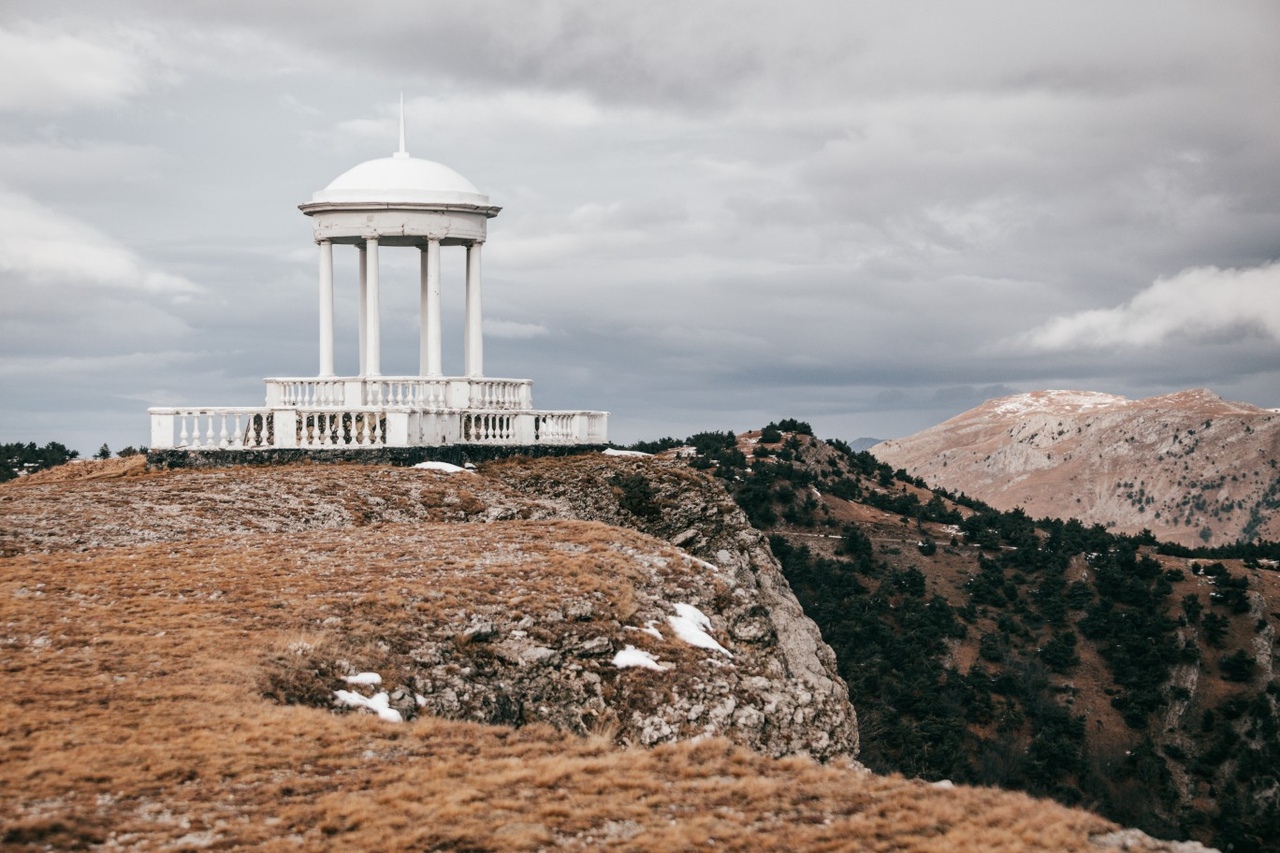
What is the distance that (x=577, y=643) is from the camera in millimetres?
25312

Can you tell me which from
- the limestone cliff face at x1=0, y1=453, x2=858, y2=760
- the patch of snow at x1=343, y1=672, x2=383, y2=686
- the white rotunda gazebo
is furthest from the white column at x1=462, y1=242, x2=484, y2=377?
the patch of snow at x1=343, y1=672, x2=383, y2=686

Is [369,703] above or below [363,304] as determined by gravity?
below

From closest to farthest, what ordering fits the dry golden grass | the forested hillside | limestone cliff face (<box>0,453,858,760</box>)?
the dry golden grass, limestone cliff face (<box>0,453,858,760</box>), the forested hillside

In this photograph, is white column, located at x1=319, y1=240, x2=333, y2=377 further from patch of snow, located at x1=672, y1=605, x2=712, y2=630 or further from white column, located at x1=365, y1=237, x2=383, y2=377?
patch of snow, located at x1=672, y1=605, x2=712, y2=630

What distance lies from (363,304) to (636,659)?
24.4 m

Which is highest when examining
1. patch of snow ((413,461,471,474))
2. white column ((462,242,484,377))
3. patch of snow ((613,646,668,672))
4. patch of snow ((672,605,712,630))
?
white column ((462,242,484,377))

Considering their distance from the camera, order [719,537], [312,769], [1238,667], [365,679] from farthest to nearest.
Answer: [1238,667], [719,537], [365,679], [312,769]

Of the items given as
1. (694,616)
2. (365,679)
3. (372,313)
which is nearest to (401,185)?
(372,313)

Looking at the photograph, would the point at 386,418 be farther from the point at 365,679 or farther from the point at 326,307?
the point at 365,679

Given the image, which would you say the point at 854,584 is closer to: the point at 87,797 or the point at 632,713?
the point at 632,713

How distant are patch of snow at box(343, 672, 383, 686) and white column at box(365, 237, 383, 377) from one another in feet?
75.8

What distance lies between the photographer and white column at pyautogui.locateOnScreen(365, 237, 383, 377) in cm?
4394

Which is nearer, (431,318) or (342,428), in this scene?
(342,428)

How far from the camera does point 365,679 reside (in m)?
21.5
